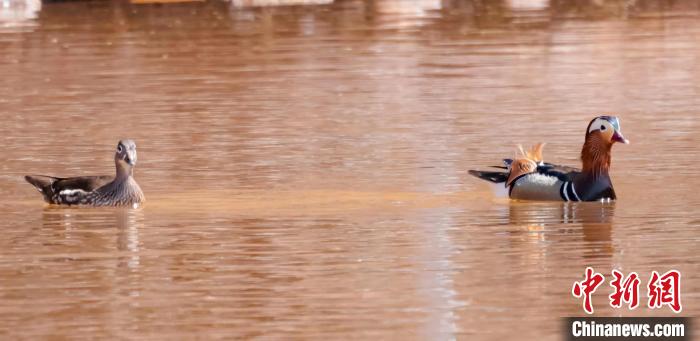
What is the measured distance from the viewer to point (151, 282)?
1398 cm

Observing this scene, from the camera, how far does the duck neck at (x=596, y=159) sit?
1720 centimetres

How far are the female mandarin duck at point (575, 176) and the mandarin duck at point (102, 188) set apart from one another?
2982 mm

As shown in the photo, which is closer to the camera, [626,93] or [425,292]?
[425,292]

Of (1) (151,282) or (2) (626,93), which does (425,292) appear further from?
(2) (626,93)

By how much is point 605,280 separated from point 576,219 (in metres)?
2.83

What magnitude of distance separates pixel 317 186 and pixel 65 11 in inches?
1177

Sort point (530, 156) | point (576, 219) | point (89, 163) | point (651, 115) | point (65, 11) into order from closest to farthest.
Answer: point (576, 219)
point (530, 156)
point (89, 163)
point (651, 115)
point (65, 11)

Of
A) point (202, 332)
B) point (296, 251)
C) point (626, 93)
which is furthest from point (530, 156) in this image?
point (626, 93)

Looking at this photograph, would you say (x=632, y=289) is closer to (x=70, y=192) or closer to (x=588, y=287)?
(x=588, y=287)

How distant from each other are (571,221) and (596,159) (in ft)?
3.54

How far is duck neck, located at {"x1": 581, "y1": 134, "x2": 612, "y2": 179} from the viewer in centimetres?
1720

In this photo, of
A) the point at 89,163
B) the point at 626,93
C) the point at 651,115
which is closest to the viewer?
the point at 89,163

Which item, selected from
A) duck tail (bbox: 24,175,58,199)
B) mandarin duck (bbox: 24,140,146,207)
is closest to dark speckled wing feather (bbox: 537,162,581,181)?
mandarin duck (bbox: 24,140,146,207)

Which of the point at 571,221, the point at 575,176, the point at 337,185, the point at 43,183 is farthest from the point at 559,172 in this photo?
the point at 43,183
